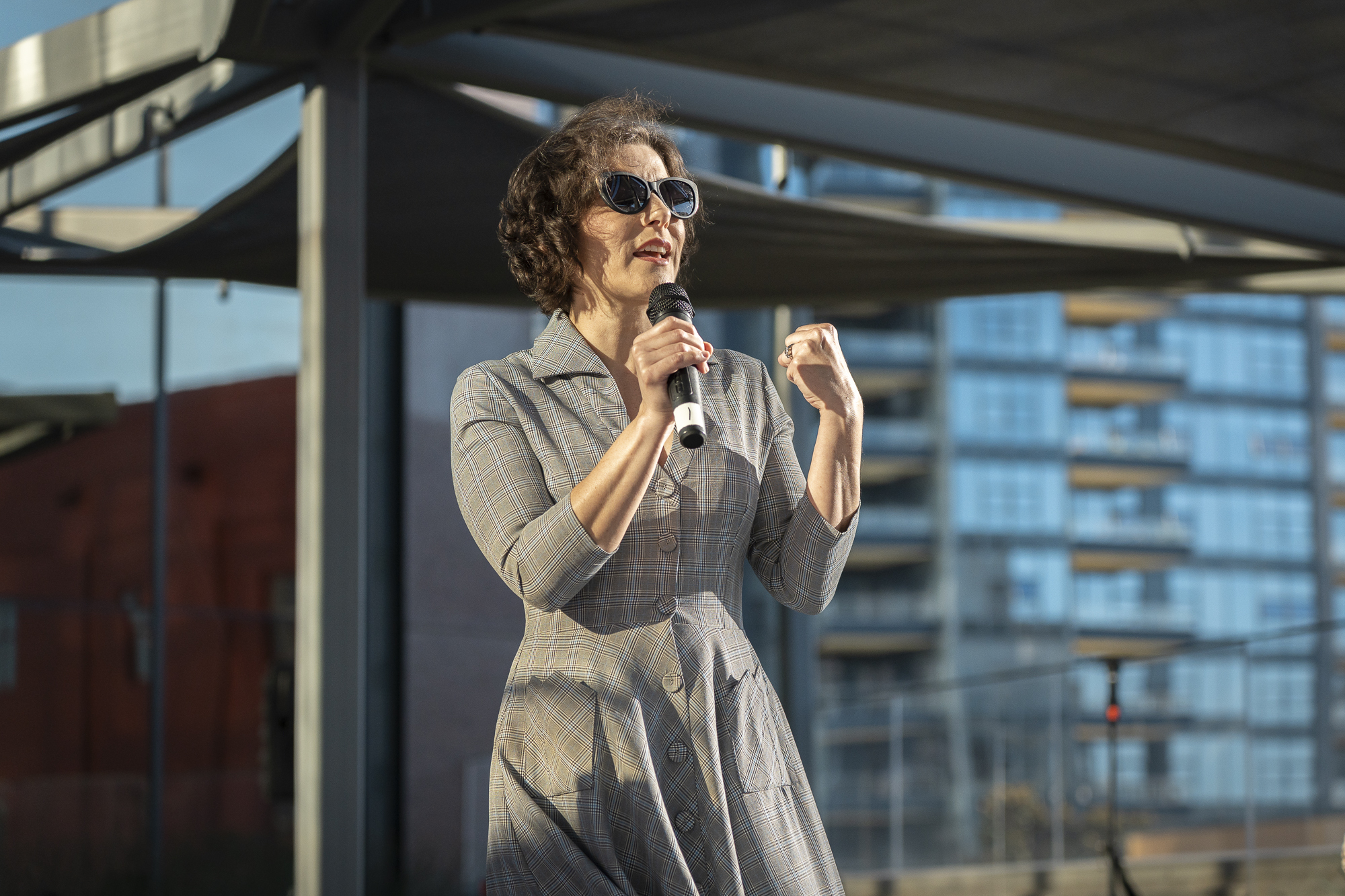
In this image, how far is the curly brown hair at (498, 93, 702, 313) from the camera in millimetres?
1677

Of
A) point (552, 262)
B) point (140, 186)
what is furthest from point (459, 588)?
point (552, 262)

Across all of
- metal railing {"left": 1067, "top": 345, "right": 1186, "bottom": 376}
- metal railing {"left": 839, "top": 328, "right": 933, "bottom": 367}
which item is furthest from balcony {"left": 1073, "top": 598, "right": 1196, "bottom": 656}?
metal railing {"left": 839, "top": 328, "right": 933, "bottom": 367}

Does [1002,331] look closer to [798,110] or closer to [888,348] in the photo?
[888,348]

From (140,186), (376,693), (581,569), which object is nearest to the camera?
(581,569)

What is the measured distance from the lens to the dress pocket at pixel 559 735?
1.45 metres

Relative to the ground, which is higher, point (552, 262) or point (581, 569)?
point (552, 262)

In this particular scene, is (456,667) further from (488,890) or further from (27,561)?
(488,890)

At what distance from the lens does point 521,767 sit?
1.49 m

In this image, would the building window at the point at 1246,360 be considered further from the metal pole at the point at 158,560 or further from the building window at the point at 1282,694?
Answer: the metal pole at the point at 158,560

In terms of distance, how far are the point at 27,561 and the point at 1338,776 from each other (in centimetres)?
956

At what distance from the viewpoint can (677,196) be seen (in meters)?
1.61

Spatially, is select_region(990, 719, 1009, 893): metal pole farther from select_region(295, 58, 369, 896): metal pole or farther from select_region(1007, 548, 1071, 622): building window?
select_region(1007, 548, 1071, 622): building window

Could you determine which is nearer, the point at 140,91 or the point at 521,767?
the point at 521,767

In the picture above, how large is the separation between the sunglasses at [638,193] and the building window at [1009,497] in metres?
37.2
